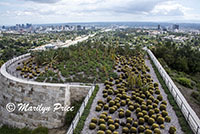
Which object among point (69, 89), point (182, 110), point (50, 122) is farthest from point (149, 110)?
point (50, 122)

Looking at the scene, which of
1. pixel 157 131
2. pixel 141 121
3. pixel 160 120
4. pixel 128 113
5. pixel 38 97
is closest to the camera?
pixel 157 131

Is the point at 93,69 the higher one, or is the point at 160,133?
the point at 93,69

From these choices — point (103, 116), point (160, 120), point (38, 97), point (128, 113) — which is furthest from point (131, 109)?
point (38, 97)

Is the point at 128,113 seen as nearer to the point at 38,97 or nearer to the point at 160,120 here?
the point at 160,120

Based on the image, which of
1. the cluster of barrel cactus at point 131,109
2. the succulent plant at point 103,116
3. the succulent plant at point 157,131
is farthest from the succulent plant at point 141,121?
the succulent plant at point 103,116

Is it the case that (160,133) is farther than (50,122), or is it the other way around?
(50,122)

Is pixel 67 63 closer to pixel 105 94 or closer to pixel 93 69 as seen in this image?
pixel 93 69
